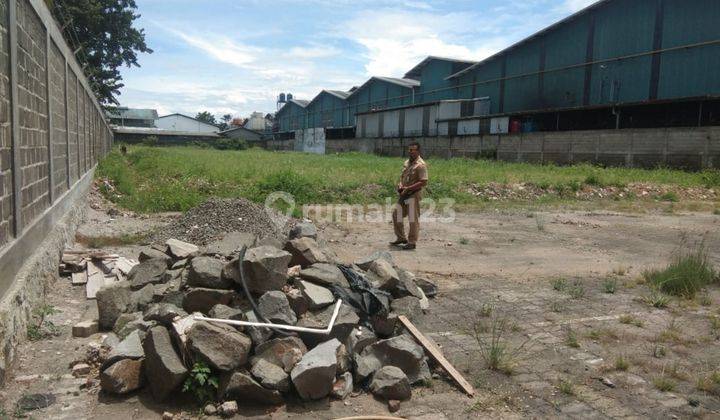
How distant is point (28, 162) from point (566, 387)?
16.8 ft

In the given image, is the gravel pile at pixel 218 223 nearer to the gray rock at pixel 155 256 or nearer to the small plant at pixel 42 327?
the gray rock at pixel 155 256

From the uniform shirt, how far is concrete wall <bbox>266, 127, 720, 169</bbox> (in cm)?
1642

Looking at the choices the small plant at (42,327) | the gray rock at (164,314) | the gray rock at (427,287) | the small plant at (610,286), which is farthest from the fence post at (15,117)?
the small plant at (610,286)

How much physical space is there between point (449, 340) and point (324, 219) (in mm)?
7420

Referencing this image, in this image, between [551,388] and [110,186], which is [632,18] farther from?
[551,388]

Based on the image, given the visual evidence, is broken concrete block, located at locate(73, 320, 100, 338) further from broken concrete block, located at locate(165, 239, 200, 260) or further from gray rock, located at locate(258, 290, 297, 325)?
gray rock, located at locate(258, 290, 297, 325)

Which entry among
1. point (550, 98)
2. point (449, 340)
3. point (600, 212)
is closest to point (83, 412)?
point (449, 340)

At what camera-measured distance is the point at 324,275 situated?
5.00m


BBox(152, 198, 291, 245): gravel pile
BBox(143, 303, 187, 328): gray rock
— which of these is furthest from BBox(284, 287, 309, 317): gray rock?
BBox(152, 198, 291, 245): gravel pile

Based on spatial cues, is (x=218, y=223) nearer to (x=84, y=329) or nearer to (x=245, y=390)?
(x=84, y=329)

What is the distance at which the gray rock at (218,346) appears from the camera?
373cm

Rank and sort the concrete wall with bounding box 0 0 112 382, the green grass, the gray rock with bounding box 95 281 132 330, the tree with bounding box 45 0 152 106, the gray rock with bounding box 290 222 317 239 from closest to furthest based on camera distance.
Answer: the concrete wall with bounding box 0 0 112 382 < the gray rock with bounding box 95 281 132 330 < the gray rock with bounding box 290 222 317 239 < the green grass < the tree with bounding box 45 0 152 106

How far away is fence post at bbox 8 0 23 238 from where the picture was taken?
4.40 meters

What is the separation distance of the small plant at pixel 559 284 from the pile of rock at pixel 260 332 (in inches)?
82.8
